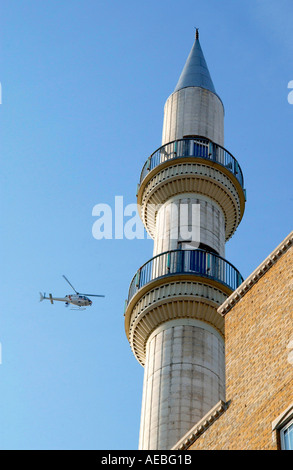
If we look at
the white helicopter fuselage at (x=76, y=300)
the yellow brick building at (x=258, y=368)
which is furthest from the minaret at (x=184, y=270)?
the white helicopter fuselage at (x=76, y=300)

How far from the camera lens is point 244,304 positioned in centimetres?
1986

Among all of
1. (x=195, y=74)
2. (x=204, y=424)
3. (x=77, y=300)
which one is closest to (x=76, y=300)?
(x=77, y=300)

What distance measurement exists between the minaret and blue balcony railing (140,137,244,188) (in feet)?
0.15

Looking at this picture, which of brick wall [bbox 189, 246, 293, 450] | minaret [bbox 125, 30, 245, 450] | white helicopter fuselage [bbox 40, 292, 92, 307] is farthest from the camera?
white helicopter fuselage [bbox 40, 292, 92, 307]

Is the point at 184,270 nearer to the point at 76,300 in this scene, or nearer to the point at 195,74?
the point at 195,74

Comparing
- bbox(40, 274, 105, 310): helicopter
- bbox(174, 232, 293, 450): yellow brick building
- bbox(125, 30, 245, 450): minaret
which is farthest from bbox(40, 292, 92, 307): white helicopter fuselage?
bbox(174, 232, 293, 450): yellow brick building

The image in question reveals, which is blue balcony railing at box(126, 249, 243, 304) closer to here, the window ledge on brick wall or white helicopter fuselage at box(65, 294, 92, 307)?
the window ledge on brick wall

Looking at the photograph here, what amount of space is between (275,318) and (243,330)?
1.14 m

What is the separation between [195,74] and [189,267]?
12.1m

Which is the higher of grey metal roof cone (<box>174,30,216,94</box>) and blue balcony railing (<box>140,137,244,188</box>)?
grey metal roof cone (<box>174,30,216,94</box>)

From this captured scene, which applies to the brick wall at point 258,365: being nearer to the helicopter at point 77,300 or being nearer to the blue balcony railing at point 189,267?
the blue balcony railing at point 189,267

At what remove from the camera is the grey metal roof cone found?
36.3 m
